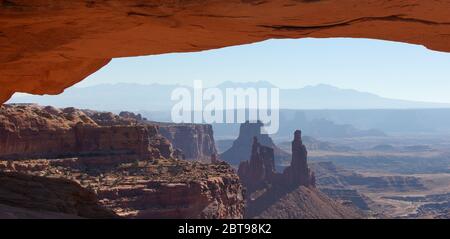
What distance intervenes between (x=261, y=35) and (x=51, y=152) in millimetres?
39766

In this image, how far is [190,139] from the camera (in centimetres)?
12781

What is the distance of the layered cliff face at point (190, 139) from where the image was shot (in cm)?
12438

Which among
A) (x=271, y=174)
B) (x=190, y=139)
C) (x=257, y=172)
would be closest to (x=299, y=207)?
(x=271, y=174)

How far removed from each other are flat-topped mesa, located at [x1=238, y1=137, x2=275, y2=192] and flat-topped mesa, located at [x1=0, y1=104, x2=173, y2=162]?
35.8 m

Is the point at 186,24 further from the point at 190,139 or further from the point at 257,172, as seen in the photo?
the point at 190,139

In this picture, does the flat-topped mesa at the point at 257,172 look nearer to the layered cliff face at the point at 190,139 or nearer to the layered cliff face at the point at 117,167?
the layered cliff face at the point at 117,167

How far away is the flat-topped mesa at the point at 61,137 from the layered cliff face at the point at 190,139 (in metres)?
68.5

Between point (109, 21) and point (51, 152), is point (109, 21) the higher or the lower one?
the higher one

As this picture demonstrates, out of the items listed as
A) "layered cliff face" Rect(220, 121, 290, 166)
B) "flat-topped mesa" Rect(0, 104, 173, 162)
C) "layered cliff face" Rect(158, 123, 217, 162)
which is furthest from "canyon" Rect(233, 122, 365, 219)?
"layered cliff face" Rect(220, 121, 290, 166)

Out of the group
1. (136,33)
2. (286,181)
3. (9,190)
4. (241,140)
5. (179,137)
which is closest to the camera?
(136,33)

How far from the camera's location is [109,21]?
9789 mm

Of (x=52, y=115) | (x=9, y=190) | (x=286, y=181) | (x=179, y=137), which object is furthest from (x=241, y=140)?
(x=9, y=190)

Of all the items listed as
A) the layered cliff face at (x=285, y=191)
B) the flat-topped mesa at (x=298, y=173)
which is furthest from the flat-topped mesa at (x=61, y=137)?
the flat-topped mesa at (x=298, y=173)
